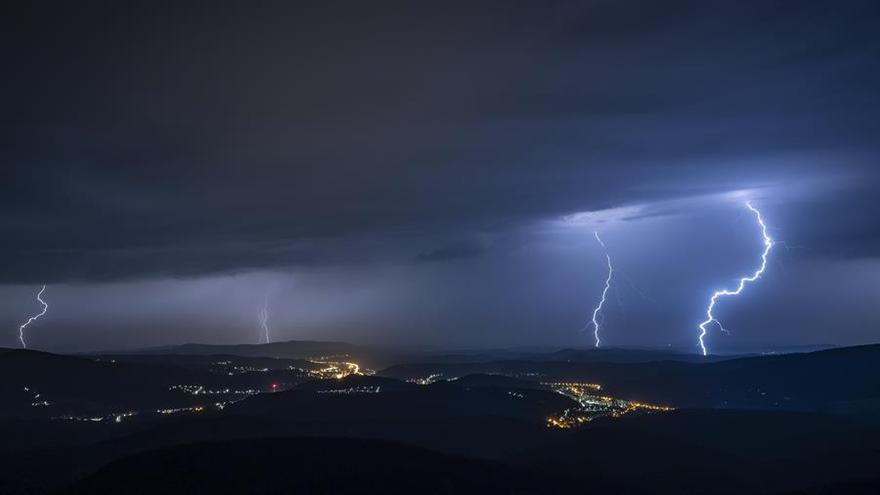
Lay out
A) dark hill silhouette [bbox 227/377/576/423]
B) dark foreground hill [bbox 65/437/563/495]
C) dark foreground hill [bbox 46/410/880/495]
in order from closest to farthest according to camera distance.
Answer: dark foreground hill [bbox 65/437/563/495] < dark foreground hill [bbox 46/410/880/495] < dark hill silhouette [bbox 227/377/576/423]

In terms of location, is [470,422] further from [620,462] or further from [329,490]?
[329,490]

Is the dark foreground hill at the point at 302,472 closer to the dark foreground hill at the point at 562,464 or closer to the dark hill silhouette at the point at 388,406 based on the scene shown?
the dark foreground hill at the point at 562,464

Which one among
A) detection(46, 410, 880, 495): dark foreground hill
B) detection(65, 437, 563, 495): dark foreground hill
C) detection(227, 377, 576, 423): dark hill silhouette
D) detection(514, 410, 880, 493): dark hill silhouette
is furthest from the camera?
detection(227, 377, 576, 423): dark hill silhouette

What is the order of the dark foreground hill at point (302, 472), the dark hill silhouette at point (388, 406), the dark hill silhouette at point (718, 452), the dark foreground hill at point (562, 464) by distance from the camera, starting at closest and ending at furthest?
the dark foreground hill at point (302, 472)
the dark foreground hill at point (562, 464)
the dark hill silhouette at point (718, 452)
the dark hill silhouette at point (388, 406)

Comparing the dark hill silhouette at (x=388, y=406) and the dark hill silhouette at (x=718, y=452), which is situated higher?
the dark hill silhouette at (x=388, y=406)

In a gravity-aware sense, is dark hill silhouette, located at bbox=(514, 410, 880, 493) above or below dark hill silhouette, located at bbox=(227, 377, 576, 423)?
below

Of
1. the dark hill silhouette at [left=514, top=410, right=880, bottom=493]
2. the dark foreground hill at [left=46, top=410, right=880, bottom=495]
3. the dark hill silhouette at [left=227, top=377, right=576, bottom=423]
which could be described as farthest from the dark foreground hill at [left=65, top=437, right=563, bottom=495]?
the dark hill silhouette at [left=227, top=377, right=576, bottom=423]

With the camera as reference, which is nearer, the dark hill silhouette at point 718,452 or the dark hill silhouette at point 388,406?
the dark hill silhouette at point 718,452

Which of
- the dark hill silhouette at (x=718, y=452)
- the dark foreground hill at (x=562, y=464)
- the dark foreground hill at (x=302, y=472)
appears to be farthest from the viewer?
the dark hill silhouette at (x=718, y=452)

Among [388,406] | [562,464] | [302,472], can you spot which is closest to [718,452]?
[562,464]

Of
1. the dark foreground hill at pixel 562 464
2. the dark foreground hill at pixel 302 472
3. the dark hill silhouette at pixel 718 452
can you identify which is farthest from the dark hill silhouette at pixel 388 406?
the dark foreground hill at pixel 302 472

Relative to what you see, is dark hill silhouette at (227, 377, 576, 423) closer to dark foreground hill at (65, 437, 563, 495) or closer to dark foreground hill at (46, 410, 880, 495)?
dark foreground hill at (46, 410, 880, 495)

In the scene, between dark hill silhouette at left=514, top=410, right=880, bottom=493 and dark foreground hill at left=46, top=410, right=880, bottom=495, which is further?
dark hill silhouette at left=514, top=410, right=880, bottom=493
